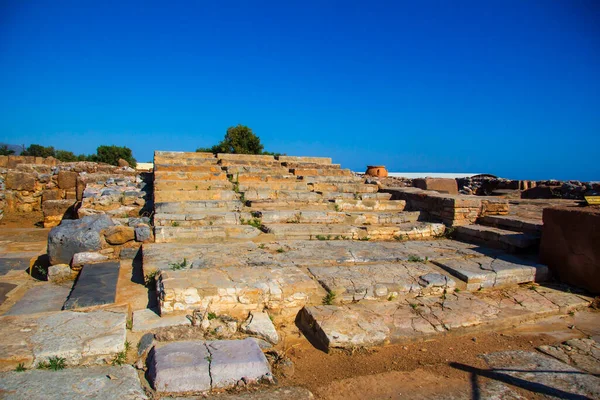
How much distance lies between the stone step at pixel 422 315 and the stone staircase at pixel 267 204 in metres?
1.94

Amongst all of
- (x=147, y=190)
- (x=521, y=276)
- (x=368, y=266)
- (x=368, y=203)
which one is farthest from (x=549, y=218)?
(x=147, y=190)

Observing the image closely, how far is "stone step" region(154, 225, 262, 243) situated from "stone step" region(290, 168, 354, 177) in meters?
3.19

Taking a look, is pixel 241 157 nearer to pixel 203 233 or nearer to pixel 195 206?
pixel 195 206

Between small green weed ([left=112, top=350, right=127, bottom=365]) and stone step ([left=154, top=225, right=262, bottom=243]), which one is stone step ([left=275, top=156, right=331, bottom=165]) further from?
small green weed ([left=112, top=350, right=127, bottom=365])

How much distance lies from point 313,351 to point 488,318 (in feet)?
5.03

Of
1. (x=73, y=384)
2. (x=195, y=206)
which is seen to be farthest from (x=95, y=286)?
(x=195, y=206)

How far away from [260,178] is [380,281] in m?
4.15

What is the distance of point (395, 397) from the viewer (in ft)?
6.90

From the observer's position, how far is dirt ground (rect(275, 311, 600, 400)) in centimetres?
217

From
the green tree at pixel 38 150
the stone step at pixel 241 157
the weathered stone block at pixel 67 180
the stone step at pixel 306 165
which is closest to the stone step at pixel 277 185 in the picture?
the stone step at pixel 306 165

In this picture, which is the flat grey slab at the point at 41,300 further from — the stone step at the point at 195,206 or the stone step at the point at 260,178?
the stone step at the point at 260,178

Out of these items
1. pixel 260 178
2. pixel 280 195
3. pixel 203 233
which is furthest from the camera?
pixel 260 178

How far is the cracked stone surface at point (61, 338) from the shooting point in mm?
2094

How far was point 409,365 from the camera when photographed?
2451 mm
